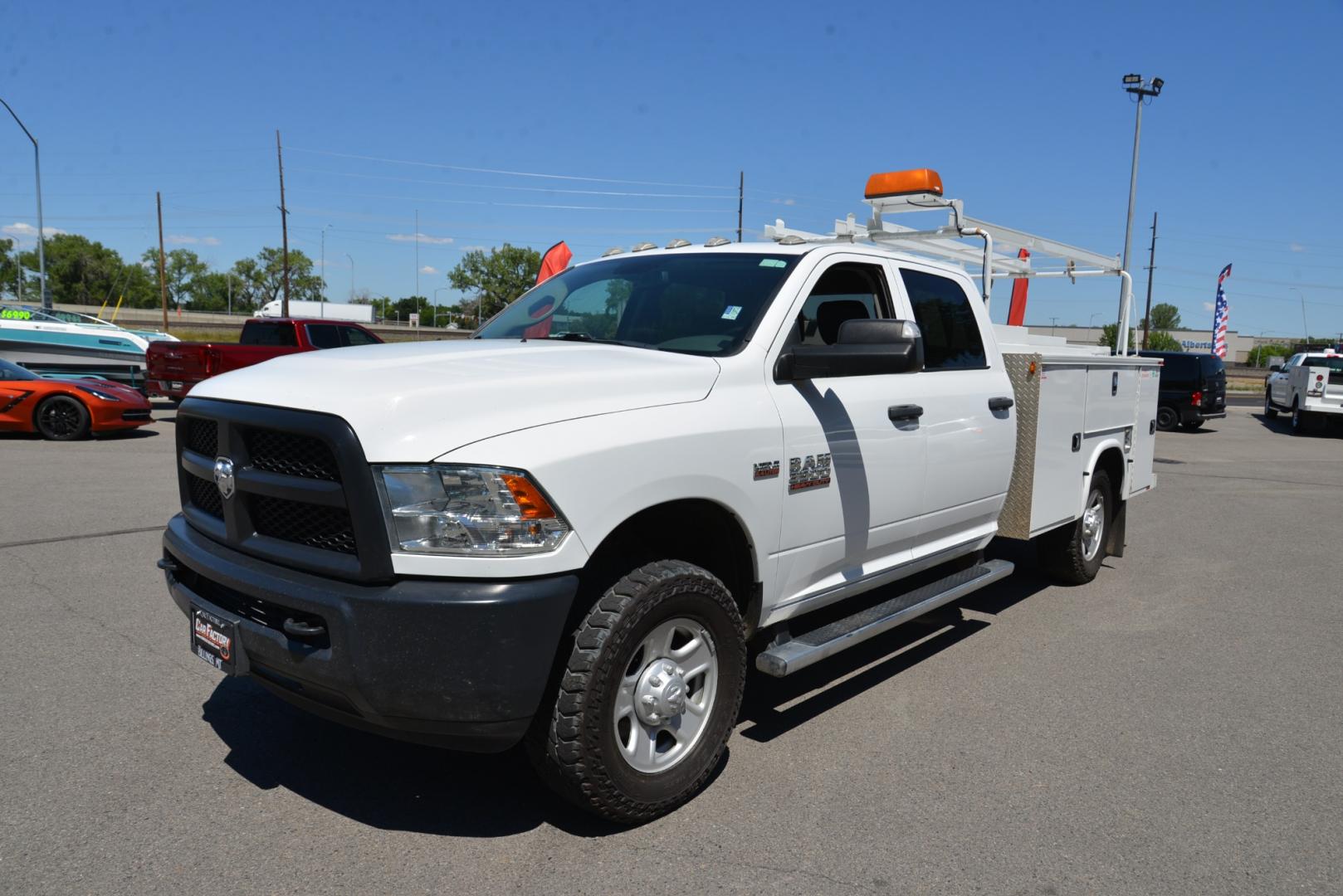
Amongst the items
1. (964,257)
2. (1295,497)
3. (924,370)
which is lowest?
(1295,497)

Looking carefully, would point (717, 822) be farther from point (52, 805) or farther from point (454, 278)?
point (454, 278)

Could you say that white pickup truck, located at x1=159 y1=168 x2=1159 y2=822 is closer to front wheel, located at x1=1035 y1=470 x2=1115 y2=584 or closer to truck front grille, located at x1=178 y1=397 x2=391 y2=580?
truck front grille, located at x1=178 y1=397 x2=391 y2=580

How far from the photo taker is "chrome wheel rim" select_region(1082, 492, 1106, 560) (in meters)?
6.76

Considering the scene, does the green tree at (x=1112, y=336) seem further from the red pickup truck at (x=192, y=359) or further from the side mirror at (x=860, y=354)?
the red pickup truck at (x=192, y=359)

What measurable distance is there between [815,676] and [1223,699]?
193 cm

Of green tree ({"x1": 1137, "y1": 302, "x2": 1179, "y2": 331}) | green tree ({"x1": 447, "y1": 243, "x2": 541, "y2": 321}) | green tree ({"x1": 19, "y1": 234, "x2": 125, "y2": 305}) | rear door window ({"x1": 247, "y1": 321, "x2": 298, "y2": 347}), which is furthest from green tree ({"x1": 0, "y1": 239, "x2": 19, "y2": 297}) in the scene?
green tree ({"x1": 1137, "y1": 302, "x2": 1179, "y2": 331})

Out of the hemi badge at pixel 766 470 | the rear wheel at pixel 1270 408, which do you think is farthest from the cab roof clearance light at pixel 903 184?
the rear wheel at pixel 1270 408

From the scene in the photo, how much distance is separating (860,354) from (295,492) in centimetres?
203

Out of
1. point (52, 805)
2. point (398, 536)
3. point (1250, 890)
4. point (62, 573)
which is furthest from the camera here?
point (62, 573)

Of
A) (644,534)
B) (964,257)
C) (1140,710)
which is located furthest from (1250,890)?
(964,257)

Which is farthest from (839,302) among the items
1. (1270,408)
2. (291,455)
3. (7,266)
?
(7,266)

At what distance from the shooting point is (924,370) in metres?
4.69

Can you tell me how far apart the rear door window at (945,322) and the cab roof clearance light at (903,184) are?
52.7 inches

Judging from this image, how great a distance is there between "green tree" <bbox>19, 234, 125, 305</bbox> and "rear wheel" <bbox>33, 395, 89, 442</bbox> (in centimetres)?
10786
